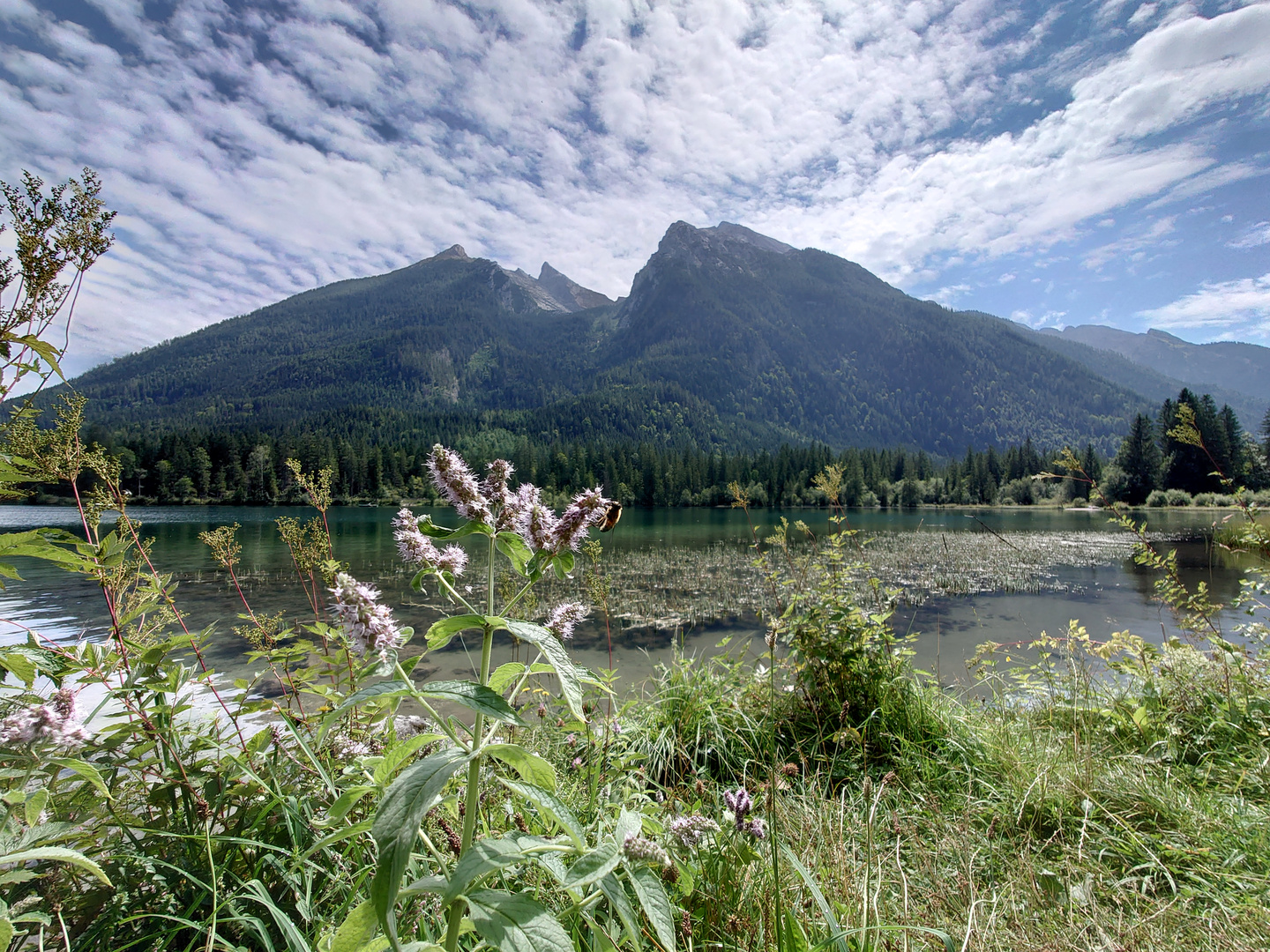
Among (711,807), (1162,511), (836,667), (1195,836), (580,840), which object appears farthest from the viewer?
(1162,511)

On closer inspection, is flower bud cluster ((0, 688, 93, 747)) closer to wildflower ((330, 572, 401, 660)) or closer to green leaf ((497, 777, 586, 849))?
wildflower ((330, 572, 401, 660))

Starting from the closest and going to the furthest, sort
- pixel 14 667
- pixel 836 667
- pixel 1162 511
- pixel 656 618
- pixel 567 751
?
pixel 14 667 → pixel 567 751 → pixel 836 667 → pixel 656 618 → pixel 1162 511

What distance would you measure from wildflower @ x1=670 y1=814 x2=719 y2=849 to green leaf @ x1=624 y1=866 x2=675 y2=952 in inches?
20.8

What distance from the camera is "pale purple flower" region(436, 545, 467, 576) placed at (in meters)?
1.92

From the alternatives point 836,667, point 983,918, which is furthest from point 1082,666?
point 983,918

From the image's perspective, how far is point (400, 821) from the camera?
0.98m

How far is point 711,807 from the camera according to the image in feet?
10.4

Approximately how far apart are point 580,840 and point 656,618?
1254 cm

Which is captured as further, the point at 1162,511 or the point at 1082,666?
the point at 1162,511

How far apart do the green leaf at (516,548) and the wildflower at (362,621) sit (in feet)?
1.24

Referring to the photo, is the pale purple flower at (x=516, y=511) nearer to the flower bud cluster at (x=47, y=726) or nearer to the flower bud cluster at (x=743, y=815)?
the flower bud cluster at (x=743, y=815)

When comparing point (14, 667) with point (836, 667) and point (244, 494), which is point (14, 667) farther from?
point (244, 494)

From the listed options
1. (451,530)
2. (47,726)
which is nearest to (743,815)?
(451,530)

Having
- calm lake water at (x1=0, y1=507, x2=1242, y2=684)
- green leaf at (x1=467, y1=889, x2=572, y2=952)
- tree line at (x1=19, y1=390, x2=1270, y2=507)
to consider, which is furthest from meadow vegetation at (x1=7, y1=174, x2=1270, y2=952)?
tree line at (x1=19, y1=390, x2=1270, y2=507)
